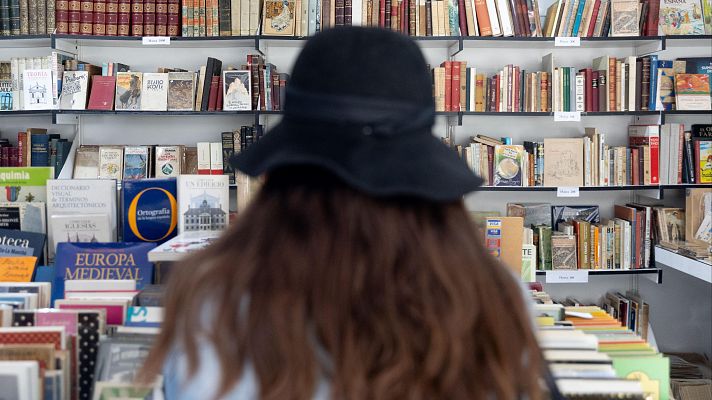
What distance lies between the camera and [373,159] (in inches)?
37.1

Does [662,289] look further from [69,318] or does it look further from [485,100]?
[69,318]

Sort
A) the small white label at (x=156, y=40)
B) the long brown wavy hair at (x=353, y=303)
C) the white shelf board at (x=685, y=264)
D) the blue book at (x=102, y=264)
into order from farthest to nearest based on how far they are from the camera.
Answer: the small white label at (x=156, y=40), the white shelf board at (x=685, y=264), the blue book at (x=102, y=264), the long brown wavy hair at (x=353, y=303)

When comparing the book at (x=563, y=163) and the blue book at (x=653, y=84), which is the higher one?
the blue book at (x=653, y=84)

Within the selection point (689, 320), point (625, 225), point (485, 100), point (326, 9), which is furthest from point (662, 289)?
point (326, 9)

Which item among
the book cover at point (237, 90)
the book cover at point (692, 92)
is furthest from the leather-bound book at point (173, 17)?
the book cover at point (692, 92)

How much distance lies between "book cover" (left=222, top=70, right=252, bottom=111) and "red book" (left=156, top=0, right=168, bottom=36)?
1.49 ft

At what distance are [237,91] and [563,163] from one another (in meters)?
1.96

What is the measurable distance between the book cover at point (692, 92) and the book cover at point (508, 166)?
994 millimetres

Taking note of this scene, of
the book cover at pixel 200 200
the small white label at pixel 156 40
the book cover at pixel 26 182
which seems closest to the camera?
the book cover at pixel 200 200

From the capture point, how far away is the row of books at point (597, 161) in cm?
440

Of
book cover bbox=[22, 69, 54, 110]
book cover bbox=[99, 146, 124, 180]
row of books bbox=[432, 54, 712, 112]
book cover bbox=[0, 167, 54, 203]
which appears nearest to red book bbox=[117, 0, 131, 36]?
book cover bbox=[22, 69, 54, 110]

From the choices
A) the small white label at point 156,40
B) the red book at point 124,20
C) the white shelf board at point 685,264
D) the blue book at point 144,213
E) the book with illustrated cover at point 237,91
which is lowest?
the white shelf board at point 685,264

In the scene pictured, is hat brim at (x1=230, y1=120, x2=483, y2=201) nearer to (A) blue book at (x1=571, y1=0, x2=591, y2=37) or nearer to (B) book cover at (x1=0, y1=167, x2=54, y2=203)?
(B) book cover at (x1=0, y1=167, x2=54, y2=203)

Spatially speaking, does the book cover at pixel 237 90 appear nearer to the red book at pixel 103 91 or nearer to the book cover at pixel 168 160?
the book cover at pixel 168 160
